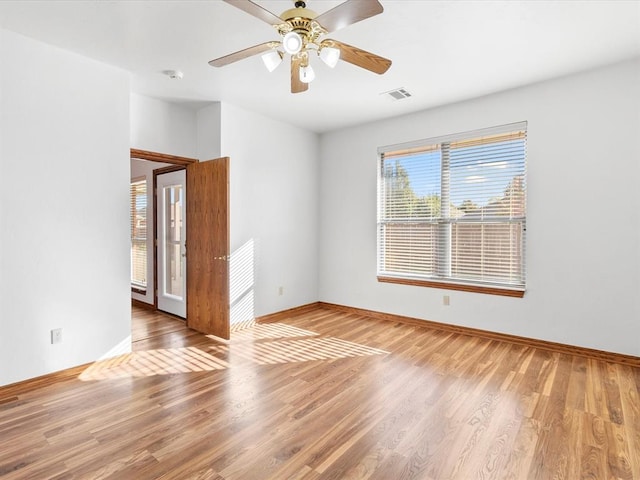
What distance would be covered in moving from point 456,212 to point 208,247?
299 cm

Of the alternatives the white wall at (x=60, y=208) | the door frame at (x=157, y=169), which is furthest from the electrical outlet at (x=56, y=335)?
the door frame at (x=157, y=169)

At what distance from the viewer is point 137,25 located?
2619 mm

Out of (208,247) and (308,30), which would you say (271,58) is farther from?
(208,247)

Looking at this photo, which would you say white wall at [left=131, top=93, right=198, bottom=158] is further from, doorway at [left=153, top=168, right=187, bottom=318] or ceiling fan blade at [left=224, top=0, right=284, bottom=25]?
ceiling fan blade at [left=224, top=0, right=284, bottom=25]

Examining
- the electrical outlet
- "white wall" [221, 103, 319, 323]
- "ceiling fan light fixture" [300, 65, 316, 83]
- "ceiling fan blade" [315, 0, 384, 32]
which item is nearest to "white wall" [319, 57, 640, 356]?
"white wall" [221, 103, 319, 323]

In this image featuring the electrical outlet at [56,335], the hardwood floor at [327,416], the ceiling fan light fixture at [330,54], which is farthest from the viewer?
the electrical outlet at [56,335]

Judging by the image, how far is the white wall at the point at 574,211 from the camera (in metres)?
3.30

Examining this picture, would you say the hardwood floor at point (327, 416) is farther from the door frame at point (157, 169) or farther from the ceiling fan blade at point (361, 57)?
the ceiling fan blade at point (361, 57)

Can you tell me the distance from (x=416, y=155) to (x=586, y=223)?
80.6 inches

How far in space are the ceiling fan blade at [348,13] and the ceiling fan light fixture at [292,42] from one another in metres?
0.14

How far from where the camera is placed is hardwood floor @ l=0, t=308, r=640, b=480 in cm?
190

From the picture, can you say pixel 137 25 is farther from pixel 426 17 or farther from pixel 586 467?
pixel 586 467

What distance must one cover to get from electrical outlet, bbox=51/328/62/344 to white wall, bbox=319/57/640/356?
3.82m

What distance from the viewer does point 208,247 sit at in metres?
4.20
